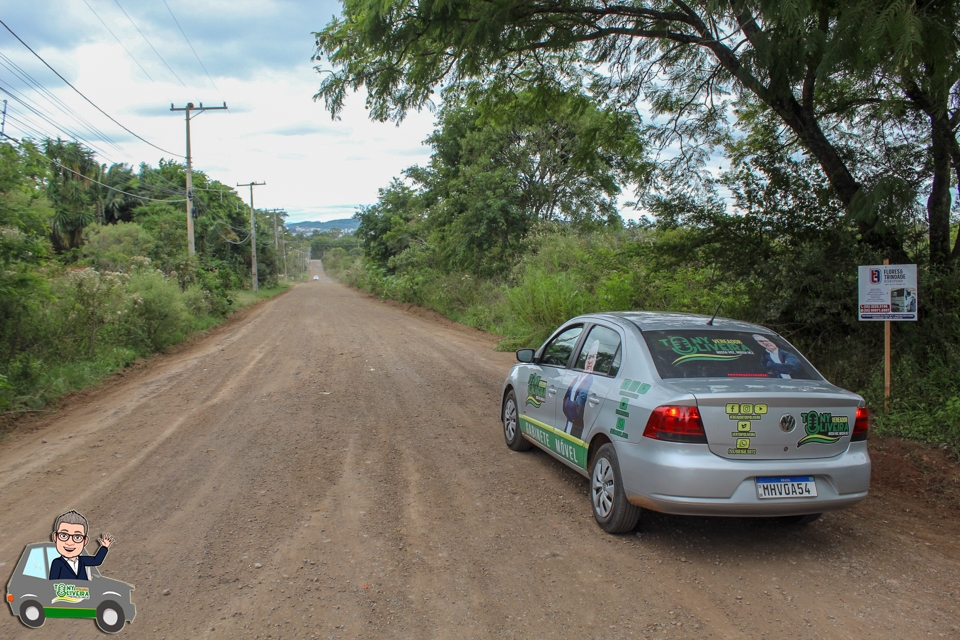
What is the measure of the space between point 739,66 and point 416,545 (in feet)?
22.5

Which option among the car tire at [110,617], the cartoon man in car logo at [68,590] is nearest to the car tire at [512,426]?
the cartoon man in car logo at [68,590]

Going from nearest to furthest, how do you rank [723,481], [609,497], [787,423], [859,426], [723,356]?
1. [723,481]
2. [787,423]
3. [859,426]
4. [609,497]
5. [723,356]

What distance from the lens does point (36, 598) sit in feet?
12.5

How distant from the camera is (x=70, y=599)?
3.82 m

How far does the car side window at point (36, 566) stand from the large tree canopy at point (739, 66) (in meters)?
5.97

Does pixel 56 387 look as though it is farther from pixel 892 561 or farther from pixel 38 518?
pixel 892 561

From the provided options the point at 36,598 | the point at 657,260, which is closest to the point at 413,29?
the point at 657,260

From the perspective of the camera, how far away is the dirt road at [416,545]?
363 cm

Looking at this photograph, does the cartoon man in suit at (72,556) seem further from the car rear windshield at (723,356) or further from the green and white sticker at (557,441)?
the car rear windshield at (723,356)

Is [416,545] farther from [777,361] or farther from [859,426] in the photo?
[859,426]

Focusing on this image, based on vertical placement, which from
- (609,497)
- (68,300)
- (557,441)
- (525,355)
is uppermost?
(68,300)

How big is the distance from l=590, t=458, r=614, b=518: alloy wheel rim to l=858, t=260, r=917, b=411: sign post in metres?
4.17

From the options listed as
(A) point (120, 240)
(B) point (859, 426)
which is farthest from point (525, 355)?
(A) point (120, 240)

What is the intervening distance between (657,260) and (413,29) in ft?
16.1
